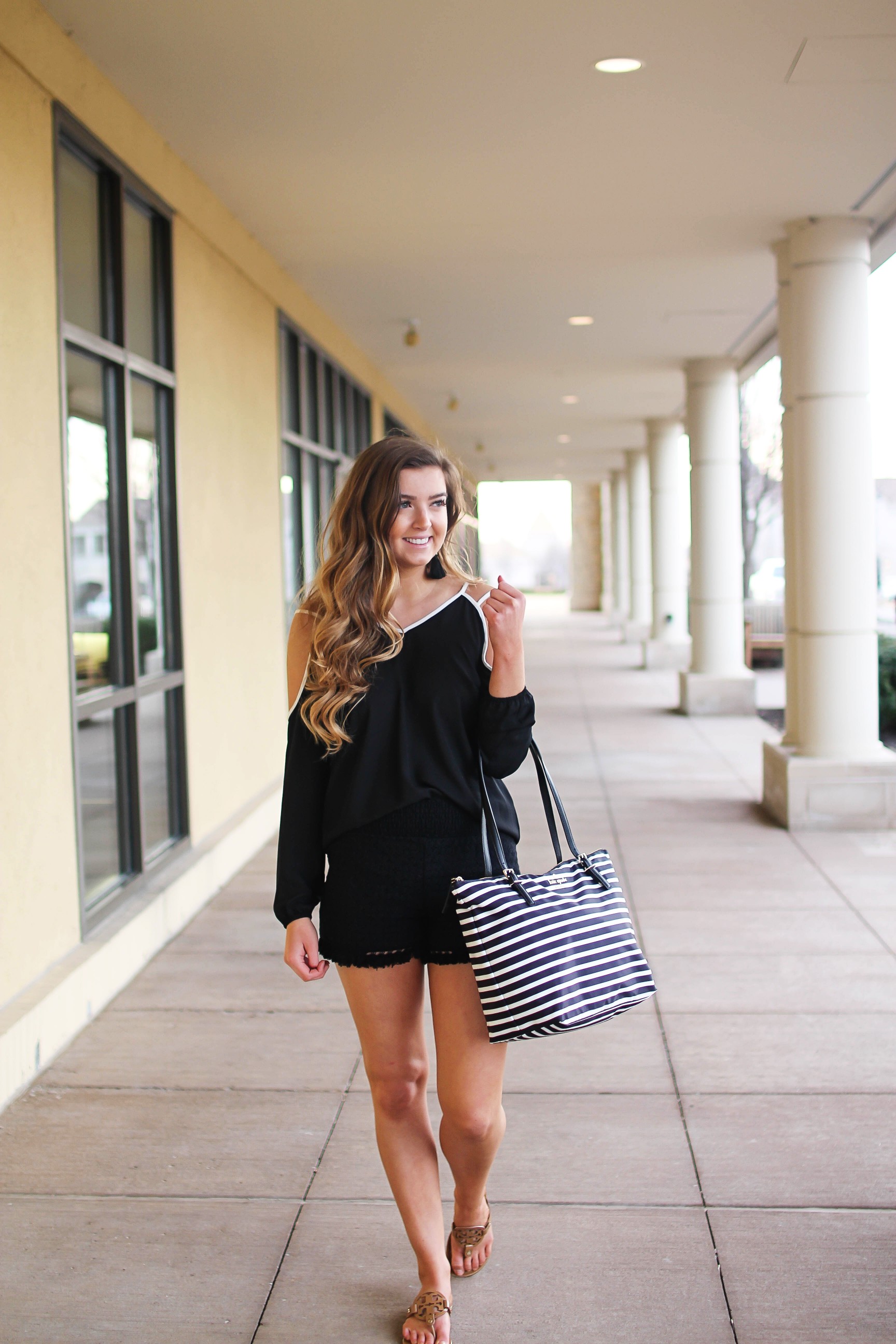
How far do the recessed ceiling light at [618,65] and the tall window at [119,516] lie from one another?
1883mm

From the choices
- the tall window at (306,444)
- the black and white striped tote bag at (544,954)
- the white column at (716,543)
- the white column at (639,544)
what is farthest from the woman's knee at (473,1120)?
the white column at (639,544)

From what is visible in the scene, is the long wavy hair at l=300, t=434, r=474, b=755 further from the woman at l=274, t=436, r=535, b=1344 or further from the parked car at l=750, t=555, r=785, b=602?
the parked car at l=750, t=555, r=785, b=602

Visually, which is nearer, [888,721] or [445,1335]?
[445,1335]

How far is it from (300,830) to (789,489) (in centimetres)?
569

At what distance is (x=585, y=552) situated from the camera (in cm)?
3488

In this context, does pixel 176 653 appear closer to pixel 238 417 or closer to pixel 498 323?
pixel 238 417

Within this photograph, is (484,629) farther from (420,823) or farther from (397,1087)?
(397,1087)

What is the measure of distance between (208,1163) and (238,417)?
15.0 ft

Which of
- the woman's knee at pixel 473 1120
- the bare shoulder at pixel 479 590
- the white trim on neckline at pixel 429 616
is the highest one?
the bare shoulder at pixel 479 590

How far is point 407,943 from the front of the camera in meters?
2.30

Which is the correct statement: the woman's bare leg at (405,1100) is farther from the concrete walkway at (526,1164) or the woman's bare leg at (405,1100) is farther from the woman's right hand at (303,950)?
the concrete walkway at (526,1164)

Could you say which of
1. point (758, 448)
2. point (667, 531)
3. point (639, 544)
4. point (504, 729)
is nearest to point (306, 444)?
point (504, 729)

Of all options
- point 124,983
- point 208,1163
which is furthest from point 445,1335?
point 124,983

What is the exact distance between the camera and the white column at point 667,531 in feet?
56.4
